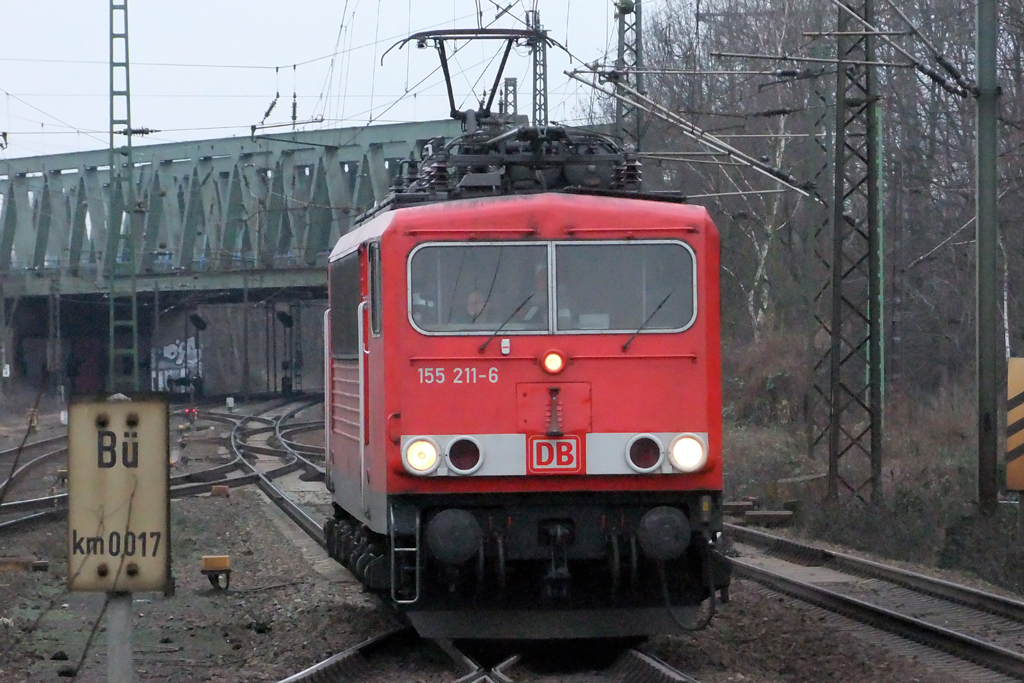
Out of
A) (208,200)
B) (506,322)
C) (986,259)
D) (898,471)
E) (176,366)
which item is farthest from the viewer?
(176,366)

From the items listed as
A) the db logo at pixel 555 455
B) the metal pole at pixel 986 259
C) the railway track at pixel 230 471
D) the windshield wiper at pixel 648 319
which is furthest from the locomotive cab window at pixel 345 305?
the metal pole at pixel 986 259

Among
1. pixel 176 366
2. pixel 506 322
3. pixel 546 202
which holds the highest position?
pixel 546 202

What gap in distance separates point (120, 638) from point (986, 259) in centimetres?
1223

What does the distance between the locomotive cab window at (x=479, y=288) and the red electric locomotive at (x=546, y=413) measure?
0.01 meters

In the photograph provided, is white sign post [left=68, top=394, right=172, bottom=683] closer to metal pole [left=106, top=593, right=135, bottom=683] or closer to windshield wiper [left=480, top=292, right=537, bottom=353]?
metal pole [left=106, top=593, right=135, bottom=683]

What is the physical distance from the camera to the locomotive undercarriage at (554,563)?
7840 mm

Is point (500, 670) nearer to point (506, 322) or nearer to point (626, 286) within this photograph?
point (506, 322)

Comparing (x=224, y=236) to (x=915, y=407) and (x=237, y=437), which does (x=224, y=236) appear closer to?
(x=237, y=437)

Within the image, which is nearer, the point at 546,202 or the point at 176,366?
the point at 546,202

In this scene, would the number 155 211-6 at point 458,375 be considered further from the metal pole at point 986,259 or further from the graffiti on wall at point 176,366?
the graffiti on wall at point 176,366

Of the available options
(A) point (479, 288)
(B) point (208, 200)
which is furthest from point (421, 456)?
(B) point (208, 200)

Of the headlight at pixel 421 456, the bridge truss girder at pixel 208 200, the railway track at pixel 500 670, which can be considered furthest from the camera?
the bridge truss girder at pixel 208 200

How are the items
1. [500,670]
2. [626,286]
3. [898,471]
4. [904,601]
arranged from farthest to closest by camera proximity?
1. [898,471]
2. [904,601]
3. [626,286]
4. [500,670]

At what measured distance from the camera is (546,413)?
791 cm
